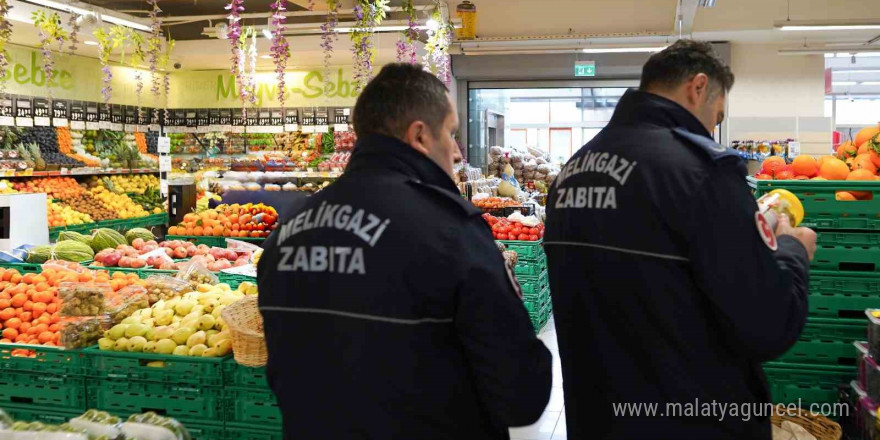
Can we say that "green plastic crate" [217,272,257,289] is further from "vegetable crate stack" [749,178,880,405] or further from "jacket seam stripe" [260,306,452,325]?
"jacket seam stripe" [260,306,452,325]

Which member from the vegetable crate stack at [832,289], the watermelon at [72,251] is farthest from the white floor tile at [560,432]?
the watermelon at [72,251]

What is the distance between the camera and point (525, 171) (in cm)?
1277

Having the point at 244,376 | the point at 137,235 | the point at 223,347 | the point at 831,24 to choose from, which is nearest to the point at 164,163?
the point at 137,235

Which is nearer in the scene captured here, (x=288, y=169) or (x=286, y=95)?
(x=288, y=169)

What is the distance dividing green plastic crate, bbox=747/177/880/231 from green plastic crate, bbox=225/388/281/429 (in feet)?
8.36

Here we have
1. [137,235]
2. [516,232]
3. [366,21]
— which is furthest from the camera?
[366,21]

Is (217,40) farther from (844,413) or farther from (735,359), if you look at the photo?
(735,359)

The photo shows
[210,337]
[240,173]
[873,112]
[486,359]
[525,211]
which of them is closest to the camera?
[486,359]

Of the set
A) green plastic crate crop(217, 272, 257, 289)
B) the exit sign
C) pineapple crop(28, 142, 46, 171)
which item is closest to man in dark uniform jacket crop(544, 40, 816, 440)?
green plastic crate crop(217, 272, 257, 289)

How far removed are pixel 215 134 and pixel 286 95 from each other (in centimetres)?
152

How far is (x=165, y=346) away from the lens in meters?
3.61

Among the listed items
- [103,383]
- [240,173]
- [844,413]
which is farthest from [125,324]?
[240,173]

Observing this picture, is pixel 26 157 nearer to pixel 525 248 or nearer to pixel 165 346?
pixel 525 248

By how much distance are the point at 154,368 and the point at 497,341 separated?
8.02 feet
